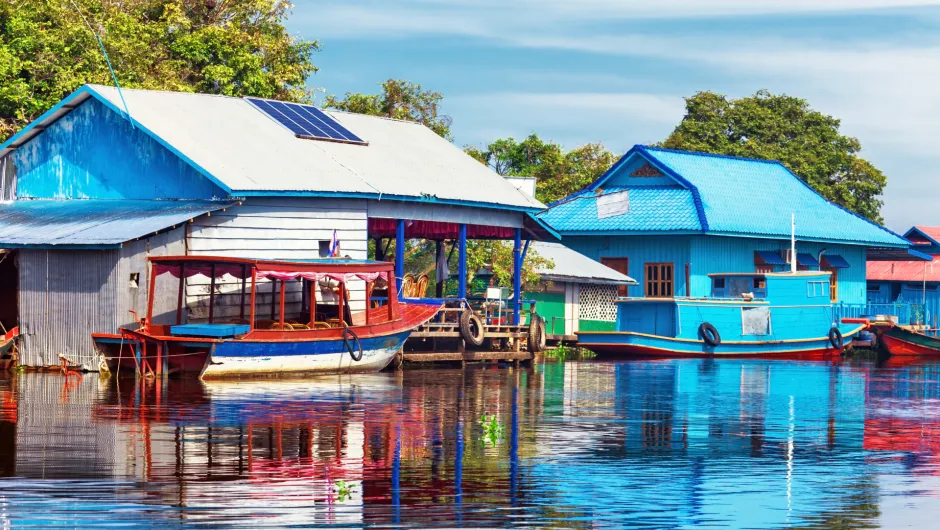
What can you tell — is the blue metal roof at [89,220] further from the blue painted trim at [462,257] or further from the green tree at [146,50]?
the blue painted trim at [462,257]

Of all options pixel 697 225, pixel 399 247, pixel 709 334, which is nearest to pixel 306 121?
pixel 399 247

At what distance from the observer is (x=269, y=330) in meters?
25.4

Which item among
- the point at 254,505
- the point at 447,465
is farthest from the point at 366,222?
the point at 254,505

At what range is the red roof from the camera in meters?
52.2

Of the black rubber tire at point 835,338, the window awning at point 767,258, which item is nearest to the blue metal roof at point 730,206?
the window awning at point 767,258

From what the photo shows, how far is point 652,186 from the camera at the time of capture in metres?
46.8

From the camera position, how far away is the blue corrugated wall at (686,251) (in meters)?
45.1

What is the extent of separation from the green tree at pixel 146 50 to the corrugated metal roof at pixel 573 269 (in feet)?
28.0

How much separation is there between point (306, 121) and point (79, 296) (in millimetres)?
7969

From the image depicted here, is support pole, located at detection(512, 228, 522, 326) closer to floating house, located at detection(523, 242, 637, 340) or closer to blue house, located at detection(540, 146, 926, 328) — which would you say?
floating house, located at detection(523, 242, 637, 340)

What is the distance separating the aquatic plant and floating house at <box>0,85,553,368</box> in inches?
483

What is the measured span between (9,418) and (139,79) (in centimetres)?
1886

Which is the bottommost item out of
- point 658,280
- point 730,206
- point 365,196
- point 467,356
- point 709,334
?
point 467,356

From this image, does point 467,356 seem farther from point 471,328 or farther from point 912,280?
point 912,280
